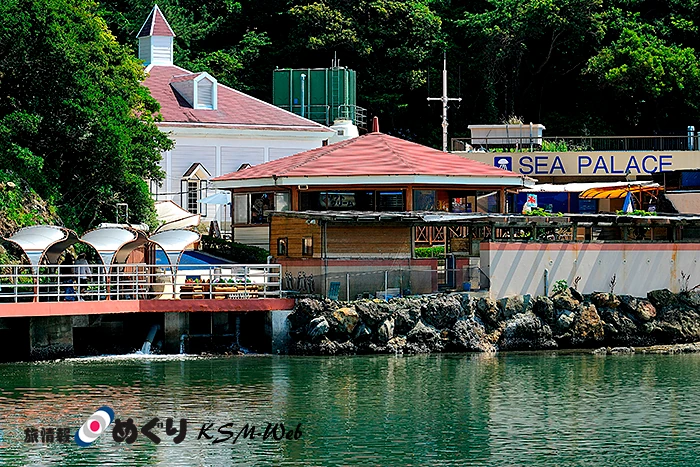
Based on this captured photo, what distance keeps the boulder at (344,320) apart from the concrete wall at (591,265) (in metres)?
4.97

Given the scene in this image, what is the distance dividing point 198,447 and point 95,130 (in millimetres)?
23368

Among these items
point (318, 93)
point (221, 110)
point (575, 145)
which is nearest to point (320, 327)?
point (221, 110)

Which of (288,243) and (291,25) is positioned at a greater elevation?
(291,25)

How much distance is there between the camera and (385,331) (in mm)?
43156

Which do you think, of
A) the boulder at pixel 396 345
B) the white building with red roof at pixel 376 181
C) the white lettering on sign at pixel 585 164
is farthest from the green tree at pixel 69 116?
the white lettering on sign at pixel 585 164

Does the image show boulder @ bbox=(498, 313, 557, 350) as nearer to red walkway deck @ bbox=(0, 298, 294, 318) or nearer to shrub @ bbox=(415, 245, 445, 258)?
shrub @ bbox=(415, 245, 445, 258)

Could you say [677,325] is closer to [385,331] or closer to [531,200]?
[385,331]

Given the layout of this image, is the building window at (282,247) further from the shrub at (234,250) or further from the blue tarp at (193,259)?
the blue tarp at (193,259)

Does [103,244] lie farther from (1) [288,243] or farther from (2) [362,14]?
(2) [362,14]

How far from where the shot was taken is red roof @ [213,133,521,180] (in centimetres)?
4906

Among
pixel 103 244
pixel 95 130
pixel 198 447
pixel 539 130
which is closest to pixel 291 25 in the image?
pixel 539 130

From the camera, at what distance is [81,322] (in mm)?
43219

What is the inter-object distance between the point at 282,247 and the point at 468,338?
8.95 metres

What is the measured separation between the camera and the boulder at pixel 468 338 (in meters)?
43.6
